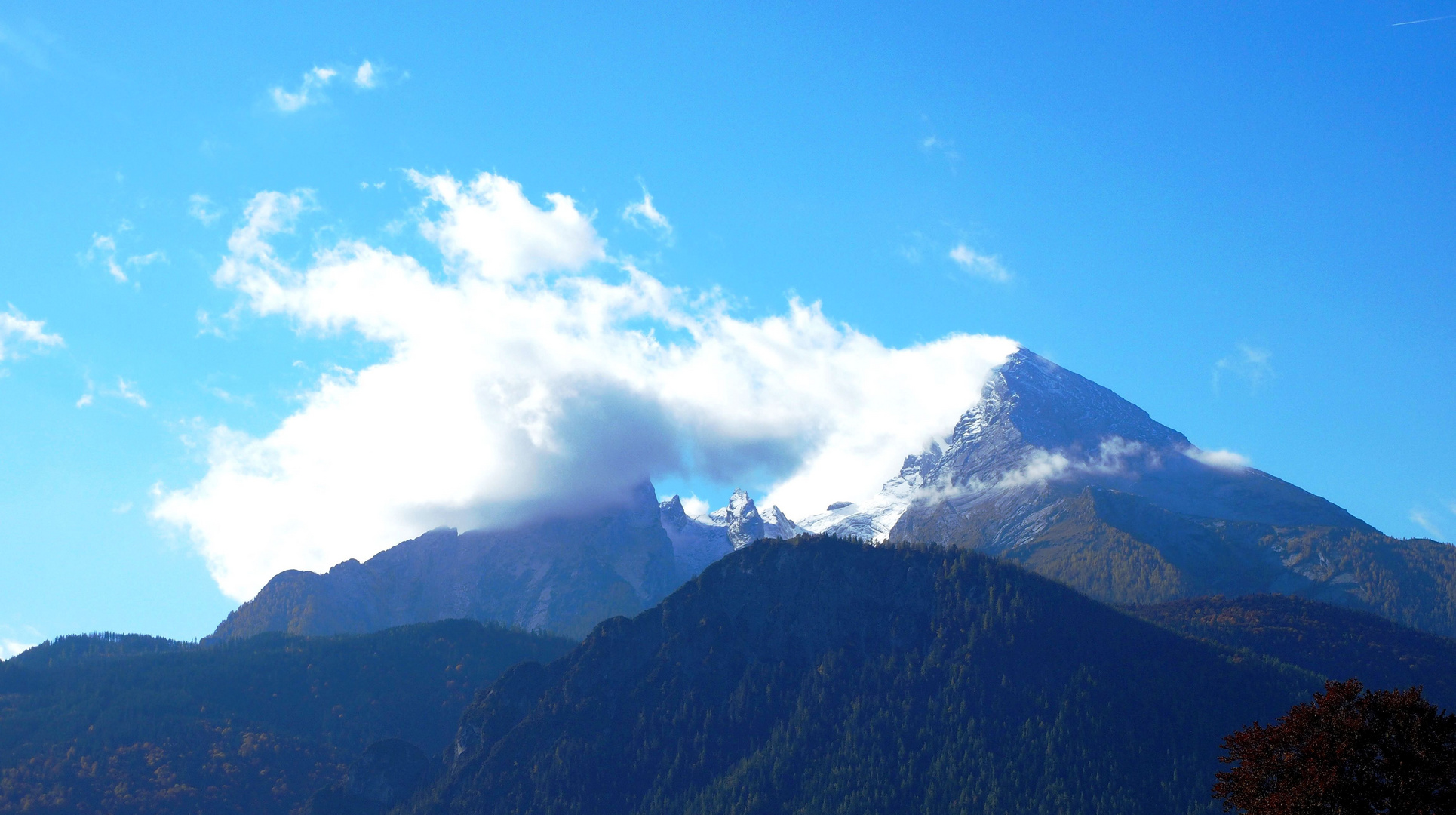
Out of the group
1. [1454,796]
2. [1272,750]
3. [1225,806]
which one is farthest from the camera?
[1225,806]

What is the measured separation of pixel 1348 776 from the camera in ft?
332

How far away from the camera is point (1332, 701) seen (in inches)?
4149

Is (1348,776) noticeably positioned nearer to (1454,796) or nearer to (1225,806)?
(1454,796)

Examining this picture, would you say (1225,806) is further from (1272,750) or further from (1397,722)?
(1397,722)

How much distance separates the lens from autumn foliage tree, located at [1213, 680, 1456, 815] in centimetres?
9988

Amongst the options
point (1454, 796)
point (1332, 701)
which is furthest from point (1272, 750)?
point (1454, 796)

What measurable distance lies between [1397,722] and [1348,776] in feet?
18.6

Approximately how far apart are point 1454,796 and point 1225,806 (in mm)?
19169

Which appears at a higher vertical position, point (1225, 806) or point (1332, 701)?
point (1332, 701)

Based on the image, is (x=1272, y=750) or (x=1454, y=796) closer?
A: (x=1454, y=796)

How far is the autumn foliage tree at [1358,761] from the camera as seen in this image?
99.9 m

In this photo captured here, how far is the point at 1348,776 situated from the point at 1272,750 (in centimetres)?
660

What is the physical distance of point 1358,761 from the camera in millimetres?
101438

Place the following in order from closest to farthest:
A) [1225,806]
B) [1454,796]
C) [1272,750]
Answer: [1454,796], [1272,750], [1225,806]
